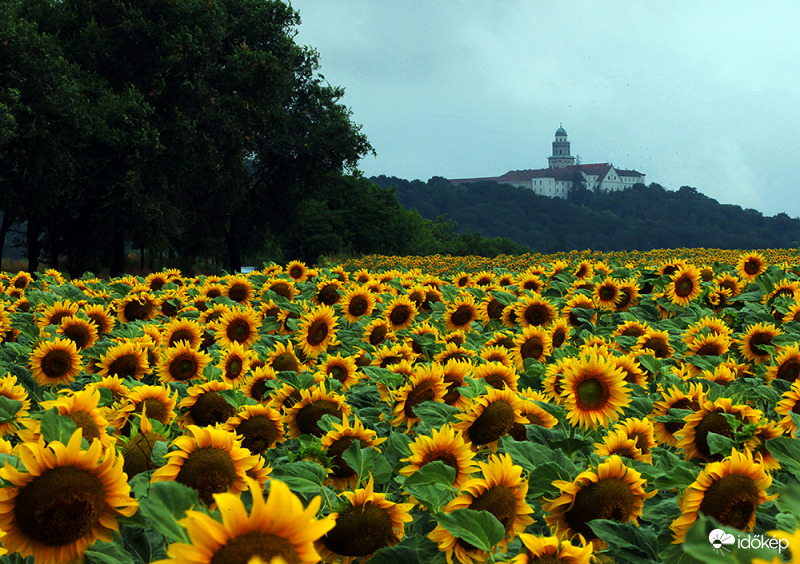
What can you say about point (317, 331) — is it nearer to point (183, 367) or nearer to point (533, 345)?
point (183, 367)

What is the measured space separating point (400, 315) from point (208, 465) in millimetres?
3443

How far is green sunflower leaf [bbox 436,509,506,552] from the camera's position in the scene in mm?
1532

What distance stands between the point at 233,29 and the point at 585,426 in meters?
38.3

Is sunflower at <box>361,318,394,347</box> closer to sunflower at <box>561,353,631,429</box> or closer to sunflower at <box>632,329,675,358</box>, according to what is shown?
sunflower at <box>632,329,675,358</box>

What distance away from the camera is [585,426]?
8.74 feet

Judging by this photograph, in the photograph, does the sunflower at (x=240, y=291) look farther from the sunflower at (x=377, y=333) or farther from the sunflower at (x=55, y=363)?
the sunflower at (x=55, y=363)

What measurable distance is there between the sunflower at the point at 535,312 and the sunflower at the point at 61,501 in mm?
3803

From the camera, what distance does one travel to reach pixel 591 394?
2633mm

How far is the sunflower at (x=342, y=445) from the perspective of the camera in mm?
2326

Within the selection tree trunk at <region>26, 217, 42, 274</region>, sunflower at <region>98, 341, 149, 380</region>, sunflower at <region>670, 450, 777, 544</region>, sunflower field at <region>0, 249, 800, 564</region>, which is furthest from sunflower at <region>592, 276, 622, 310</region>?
tree trunk at <region>26, 217, 42, 274</region>

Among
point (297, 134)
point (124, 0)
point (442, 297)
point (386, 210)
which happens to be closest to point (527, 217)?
point (386, 210)

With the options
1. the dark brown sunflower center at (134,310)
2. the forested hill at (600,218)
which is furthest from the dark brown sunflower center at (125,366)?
the forested hill at (600,218)

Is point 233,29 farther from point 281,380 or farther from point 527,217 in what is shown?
point 527,217

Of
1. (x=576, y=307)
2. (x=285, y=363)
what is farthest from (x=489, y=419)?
(x=576, y=307)
